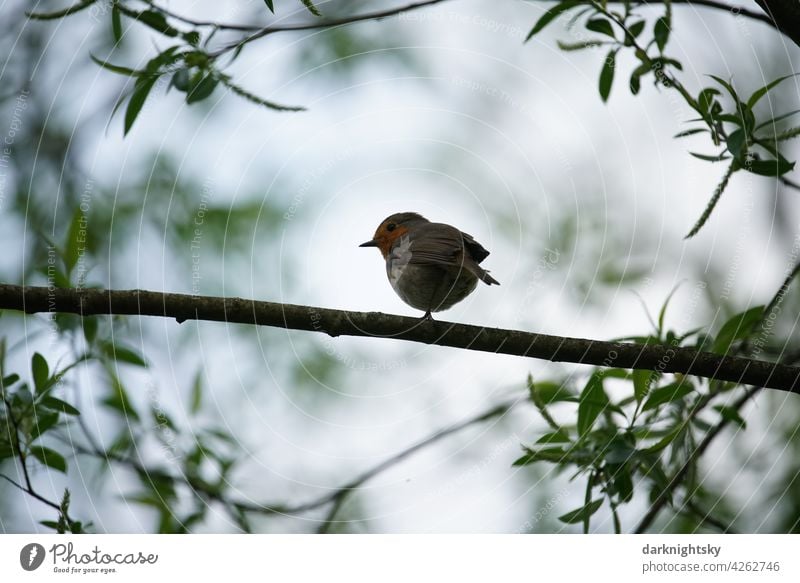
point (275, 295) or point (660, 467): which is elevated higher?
point (275, 295)

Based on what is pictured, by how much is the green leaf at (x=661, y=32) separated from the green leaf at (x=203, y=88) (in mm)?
1972

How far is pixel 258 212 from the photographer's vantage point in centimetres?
527

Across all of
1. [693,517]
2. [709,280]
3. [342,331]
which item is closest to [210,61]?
[342,331]

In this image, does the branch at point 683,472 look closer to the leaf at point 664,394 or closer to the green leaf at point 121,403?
the leaf at point 664,394

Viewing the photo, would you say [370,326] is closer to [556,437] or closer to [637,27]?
[556,437]

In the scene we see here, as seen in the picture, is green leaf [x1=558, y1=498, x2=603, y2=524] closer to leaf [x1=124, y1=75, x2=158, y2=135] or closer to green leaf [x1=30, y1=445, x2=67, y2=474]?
green leaf [x1=30, y1=445, x2=67, y2=474]

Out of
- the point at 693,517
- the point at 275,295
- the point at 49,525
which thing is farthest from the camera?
the point at 275,295

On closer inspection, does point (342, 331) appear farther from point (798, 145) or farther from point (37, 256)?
point (798, 145)

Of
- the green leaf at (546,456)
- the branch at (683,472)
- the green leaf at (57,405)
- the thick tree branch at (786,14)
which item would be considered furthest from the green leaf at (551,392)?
the green leaf at (57,405)

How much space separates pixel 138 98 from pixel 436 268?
1775 millimetres

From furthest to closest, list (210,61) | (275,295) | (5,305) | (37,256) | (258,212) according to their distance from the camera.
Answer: (258,212)
(275,295)
(37,256)
(210,61)
(5,305)

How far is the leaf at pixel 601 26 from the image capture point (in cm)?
336

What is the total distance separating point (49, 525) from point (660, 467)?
2.67m

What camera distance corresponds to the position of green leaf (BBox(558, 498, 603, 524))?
3.36 meters
